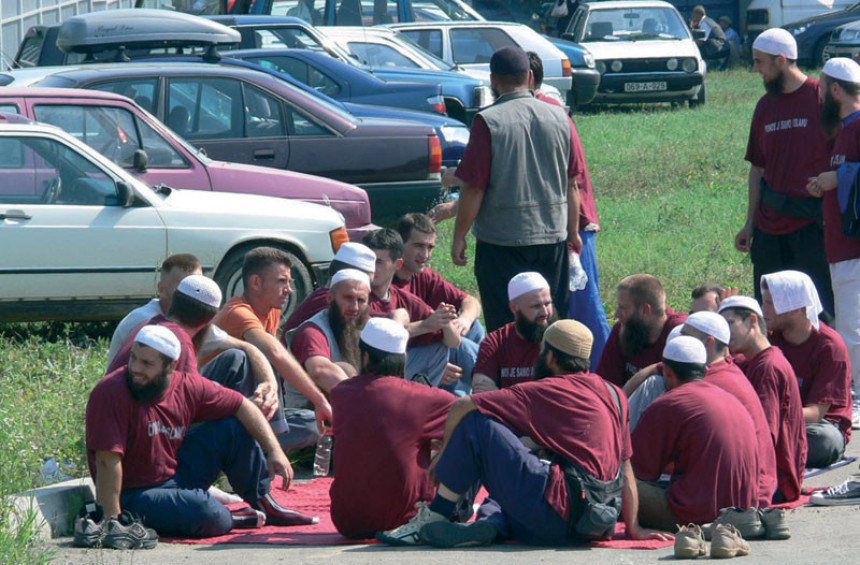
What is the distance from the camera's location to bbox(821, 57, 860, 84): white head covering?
26.2 feet

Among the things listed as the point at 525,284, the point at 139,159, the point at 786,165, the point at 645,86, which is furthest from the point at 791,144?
the point at 645,86

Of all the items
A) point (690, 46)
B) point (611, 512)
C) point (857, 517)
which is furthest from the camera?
point (690, 46)

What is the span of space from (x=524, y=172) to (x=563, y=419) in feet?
7.37

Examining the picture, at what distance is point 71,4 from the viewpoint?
999 inches

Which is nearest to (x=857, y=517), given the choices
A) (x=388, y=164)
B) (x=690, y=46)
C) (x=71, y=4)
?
(x=388, y=164)

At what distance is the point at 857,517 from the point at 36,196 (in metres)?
5.56

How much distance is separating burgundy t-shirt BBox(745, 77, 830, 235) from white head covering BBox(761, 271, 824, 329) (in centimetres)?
115

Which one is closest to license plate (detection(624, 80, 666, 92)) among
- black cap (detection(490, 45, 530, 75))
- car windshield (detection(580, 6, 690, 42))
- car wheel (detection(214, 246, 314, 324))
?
car windshield (detection(580, 6, 690, 42))

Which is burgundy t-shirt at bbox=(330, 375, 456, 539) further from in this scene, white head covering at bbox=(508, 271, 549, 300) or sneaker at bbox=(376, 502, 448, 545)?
white head covering at bbox=(508, 271, 549, 300)

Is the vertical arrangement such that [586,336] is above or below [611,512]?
above

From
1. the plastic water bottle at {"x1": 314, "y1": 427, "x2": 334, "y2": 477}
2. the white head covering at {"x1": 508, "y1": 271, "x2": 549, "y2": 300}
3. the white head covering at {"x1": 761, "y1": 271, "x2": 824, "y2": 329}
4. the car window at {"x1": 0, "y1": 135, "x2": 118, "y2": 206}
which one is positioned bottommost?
the plastic water bottle at {"x1": 314, "y1": 427, "x2": 334, "y2": 477}

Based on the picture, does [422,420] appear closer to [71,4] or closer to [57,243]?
[57,243]

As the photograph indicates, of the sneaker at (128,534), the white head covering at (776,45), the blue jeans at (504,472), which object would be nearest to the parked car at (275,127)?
the white head covering at (776,45)

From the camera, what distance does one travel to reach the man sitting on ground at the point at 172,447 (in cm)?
600
